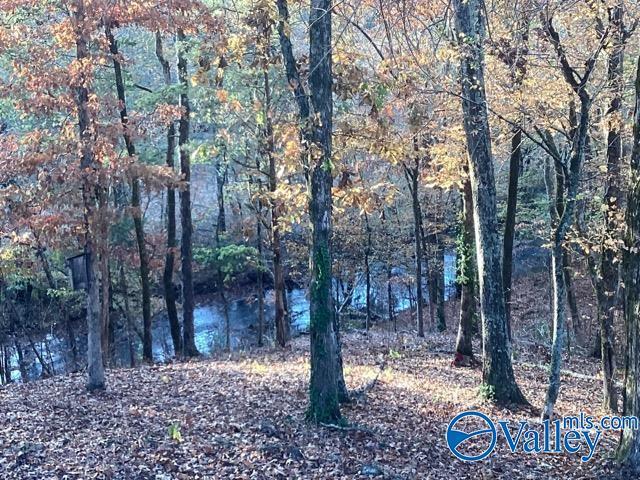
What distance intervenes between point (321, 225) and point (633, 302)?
3.33 m

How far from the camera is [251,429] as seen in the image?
6648 millimetres

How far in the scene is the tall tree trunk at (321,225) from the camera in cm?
654

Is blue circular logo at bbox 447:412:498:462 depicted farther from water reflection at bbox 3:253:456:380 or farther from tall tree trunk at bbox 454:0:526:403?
water reflection at bbox 3:253:456:380

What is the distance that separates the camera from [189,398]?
8.23 metres

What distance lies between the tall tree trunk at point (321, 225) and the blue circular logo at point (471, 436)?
1.50m

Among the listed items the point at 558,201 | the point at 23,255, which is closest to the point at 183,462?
the point at 23,255

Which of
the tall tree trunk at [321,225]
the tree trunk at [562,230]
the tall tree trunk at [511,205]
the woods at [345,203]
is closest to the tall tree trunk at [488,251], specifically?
the woods at [345,203]

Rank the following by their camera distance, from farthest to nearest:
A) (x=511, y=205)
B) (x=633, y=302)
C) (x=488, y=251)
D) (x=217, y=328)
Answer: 1. (x=217, y=328)
2. (x=511, y=205)
3. (x=488, y=251)
4. (x=633, y=302)

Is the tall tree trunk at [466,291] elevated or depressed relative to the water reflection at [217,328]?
elevated

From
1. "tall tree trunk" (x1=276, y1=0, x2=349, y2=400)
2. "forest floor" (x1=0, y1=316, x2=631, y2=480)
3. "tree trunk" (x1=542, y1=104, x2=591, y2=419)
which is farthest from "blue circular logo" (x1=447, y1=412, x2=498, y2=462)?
"tall tree trunk" (x1=276, y1=0, x2=349, y2=400)

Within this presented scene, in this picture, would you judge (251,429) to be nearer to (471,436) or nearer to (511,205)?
(471,436)
